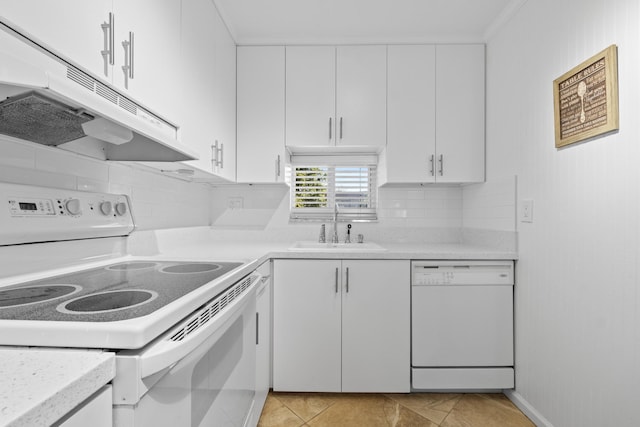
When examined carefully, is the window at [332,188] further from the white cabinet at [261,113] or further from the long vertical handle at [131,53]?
the long vertical handle at [131,53]

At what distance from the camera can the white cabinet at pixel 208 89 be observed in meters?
1.56

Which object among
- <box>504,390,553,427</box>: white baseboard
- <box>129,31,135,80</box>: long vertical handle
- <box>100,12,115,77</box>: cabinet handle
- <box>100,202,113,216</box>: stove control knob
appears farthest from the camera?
<box>504,390,553,427</box>: white baseboard

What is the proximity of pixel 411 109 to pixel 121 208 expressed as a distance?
1.86 m

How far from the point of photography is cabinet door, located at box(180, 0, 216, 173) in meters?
1.53

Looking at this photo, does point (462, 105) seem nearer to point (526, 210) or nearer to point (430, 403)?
point (526, 210)

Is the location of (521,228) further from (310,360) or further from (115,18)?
(115,18)

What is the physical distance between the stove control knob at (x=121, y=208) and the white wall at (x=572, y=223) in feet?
6.67

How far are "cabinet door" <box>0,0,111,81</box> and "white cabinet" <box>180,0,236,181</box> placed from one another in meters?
0.51

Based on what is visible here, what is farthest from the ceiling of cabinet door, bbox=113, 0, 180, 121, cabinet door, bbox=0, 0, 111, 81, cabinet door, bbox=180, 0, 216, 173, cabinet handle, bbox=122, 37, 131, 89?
cabinet door, bbox=0, 0, 111, 81

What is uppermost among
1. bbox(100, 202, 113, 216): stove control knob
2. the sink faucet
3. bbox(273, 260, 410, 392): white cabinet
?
bbox(100, 202, 113, 216): stove control knob

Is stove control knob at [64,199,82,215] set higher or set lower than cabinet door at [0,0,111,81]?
lower

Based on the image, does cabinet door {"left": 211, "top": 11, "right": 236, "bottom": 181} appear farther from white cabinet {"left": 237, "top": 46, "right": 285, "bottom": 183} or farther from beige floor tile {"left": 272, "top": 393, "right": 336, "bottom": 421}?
beige floor tile {"left": 272, "top": 393, "right": 336, "bottom": 421}

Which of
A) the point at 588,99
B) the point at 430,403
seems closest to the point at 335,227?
the point at 430,403

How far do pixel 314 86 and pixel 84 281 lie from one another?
1.80 metres
